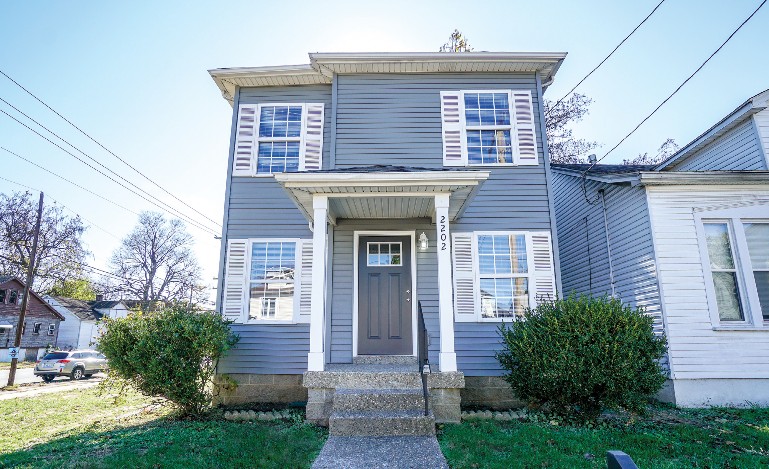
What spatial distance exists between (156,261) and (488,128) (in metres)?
28.9

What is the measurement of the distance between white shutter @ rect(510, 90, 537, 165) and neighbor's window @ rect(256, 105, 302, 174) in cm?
378

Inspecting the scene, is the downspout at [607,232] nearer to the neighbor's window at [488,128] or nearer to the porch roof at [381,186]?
the neighbor's window at [488,128]

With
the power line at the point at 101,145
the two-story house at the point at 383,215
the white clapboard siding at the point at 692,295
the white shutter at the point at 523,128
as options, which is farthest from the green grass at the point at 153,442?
the power line at the point at 101,145

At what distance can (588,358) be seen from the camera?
475 cm

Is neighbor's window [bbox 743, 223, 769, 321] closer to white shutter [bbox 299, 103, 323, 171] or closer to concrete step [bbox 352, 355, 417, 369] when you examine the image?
concrete step [bbox 352, 355, 417, 369]

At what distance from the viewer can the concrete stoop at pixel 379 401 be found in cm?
443

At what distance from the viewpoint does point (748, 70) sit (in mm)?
7953

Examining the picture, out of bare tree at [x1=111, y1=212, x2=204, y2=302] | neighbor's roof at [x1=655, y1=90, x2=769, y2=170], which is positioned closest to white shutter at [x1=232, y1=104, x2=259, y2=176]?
neighbor's roof at [x1=655, y1=90, x2=769, y2=170]

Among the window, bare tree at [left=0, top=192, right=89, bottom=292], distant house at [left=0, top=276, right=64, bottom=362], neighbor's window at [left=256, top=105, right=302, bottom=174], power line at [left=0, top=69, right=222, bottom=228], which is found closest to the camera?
the window

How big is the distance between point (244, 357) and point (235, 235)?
1986 mm

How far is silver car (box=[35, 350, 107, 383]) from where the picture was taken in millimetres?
15462

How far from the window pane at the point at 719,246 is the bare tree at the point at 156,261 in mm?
27150

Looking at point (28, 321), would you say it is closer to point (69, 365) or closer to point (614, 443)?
point (69, 365)

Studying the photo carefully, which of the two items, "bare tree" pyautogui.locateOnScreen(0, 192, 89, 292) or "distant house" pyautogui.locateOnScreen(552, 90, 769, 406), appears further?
"bare tree" pyautogui.locateOnScreen(0, 192, 89, 292)
